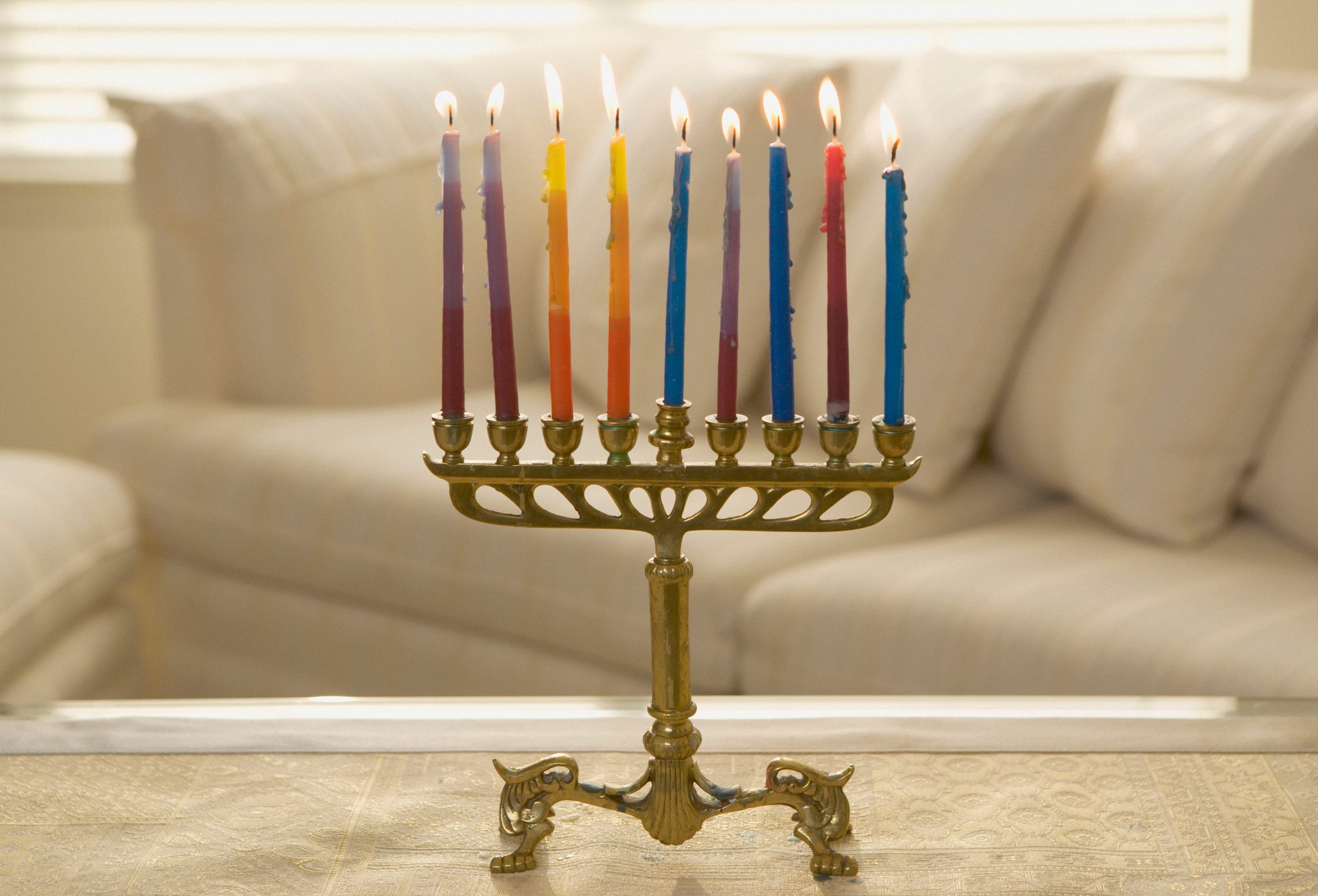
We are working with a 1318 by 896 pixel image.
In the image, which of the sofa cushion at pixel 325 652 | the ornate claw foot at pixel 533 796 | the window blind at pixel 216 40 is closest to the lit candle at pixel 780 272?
the ornate claw foot at pixel 533 796

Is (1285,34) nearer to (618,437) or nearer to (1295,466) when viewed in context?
(1295,466)

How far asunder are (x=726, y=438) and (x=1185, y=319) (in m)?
0.99

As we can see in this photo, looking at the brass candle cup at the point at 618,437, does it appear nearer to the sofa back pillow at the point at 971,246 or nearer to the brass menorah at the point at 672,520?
the brass menorah at the point at 672,520

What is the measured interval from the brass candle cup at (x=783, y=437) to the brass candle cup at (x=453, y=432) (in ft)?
0.47

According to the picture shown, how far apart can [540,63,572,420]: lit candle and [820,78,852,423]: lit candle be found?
12 cm

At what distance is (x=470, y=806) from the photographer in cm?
79

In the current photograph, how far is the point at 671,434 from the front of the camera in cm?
66

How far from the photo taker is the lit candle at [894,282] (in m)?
0.60

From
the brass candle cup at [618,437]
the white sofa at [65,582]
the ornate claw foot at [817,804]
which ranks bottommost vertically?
the white sofa at [65,582]

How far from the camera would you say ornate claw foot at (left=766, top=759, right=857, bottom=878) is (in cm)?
71

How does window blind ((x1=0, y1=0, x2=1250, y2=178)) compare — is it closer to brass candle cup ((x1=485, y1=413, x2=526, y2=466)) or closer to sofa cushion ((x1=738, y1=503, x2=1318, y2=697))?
sofa cushion ((x1=738, y1=503, x2=1318, y2=697))

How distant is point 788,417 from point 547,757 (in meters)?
0.23

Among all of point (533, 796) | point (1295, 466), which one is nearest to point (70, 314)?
point (1295, 466)

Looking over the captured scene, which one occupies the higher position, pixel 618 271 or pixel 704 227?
pixel 618 271
